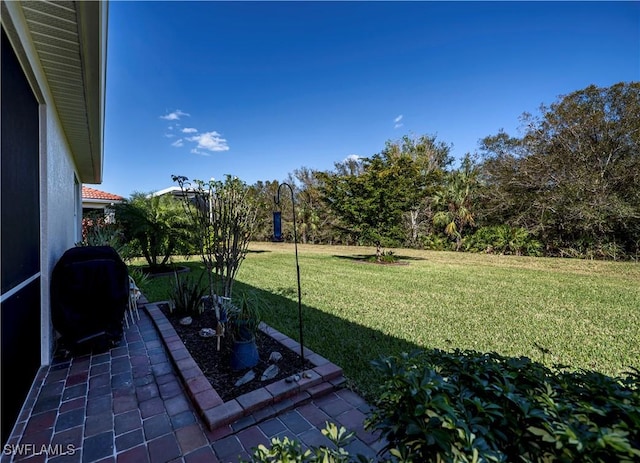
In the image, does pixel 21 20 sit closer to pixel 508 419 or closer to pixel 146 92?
pixel 508 419

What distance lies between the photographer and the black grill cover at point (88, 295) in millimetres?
2898

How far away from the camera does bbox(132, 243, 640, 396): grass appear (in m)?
3.37

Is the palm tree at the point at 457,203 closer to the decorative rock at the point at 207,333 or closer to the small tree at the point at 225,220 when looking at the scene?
the small tree at the point at 225,220

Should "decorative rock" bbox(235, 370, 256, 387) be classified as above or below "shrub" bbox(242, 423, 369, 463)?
below

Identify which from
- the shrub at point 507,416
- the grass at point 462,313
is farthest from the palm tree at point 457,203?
the shrub at point 507,416

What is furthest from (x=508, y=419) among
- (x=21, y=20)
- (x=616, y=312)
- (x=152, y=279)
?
(x=152, y=279)

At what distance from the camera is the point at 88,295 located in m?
3.06

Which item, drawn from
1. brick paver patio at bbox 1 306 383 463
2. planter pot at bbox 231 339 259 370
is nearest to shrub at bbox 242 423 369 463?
brick paver patio at bbox 1 306 383 463

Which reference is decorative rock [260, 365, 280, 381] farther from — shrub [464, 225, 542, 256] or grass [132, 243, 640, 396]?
shrub [464, 225, 542, 256]

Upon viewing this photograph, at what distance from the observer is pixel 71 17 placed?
2.04 m

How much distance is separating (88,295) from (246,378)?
2058mm

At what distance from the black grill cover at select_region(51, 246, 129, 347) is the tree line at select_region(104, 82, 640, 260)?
544cm

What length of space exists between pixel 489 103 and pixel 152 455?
16.0m

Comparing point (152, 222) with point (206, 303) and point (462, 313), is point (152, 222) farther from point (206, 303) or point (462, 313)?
point (462, 313)
